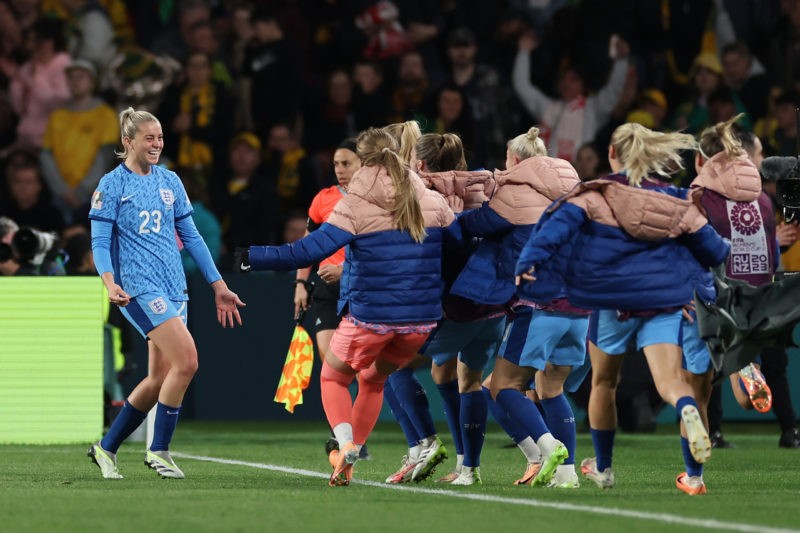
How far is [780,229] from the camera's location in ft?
39.0

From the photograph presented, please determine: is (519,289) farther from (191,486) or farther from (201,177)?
(201,177)

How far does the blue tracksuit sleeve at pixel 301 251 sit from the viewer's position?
876 centimetres

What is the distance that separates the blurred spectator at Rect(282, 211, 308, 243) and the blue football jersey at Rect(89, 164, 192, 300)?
20.6 feet

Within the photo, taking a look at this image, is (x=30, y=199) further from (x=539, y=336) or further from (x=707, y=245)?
(x=707, y=245)

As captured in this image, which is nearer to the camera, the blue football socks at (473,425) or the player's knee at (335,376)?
the player's knee at (335,376)

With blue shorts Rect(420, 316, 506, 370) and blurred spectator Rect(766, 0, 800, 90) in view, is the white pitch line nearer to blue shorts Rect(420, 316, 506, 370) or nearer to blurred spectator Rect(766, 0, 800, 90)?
blue shorts Rect(420, 316, 506, 370)

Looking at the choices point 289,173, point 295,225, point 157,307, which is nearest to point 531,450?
point 157,307

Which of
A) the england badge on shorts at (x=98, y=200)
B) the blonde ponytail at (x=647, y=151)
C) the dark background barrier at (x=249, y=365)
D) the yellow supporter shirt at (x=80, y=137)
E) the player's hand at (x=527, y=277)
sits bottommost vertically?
the dark background barrier at (x=249, y=365)

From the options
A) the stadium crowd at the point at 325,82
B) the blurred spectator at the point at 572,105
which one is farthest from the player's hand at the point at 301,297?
the blurred spectator at the point at 572,105

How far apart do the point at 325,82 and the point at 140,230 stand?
28.5ft

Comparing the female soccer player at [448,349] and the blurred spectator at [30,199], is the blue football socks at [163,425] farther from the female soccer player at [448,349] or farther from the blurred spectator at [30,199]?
the blurred spectator at [30,199]

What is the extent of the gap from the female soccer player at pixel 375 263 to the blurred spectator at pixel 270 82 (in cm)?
867

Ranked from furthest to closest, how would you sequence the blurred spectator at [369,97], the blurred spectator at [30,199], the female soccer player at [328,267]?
the blurred spectator at [369,97], the blurred spectator at [30,199], the female soccer player at [328,267]

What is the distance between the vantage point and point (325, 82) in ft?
59.1
